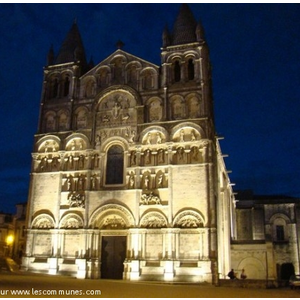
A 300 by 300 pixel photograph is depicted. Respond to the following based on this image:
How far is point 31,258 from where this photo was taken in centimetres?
2797

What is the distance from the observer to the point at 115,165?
28.3 m

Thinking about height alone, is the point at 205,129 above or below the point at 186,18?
below

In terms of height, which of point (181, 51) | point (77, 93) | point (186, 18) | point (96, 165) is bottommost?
point (96, 165)

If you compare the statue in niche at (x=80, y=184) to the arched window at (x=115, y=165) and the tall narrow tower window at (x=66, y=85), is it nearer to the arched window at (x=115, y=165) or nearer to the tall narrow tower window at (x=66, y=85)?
the arched window at (x=115, y=165)

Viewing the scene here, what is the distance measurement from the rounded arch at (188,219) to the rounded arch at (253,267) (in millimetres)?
7659

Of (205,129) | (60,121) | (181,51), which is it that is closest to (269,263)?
(205,129)

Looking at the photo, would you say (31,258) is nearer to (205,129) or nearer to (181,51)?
(205,129)

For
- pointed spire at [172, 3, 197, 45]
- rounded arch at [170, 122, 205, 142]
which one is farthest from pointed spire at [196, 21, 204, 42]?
rounded arch at [170, 122, 205, 142]

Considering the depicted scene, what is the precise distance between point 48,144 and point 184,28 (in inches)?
561

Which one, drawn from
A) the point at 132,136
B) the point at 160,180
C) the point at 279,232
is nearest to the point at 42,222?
the point at 132,136

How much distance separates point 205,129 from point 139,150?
4.99 metres

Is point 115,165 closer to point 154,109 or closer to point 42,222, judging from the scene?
point 154,109

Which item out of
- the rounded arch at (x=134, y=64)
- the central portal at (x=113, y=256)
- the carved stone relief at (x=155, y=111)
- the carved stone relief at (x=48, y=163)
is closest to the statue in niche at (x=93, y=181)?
the carved stone relief at (x=48, y=163)

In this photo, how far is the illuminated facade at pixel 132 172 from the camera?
25375 mm
